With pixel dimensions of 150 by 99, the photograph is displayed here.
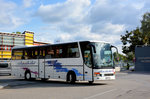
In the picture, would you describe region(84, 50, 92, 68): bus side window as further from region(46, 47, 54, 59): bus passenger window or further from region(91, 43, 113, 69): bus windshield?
region(46, 47, 54, 59): bus passenger window

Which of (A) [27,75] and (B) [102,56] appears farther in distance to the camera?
(A) [27,75]

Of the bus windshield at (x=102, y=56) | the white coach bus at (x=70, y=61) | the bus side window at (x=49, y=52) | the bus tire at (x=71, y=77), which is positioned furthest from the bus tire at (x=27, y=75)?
the bus windshield at (x=102, y=56)

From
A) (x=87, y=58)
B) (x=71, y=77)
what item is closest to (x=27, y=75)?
(x=71, y=77)

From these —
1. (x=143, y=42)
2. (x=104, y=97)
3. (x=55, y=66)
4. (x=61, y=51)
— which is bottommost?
(x=104, y=97)

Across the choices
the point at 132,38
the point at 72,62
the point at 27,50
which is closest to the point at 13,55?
the point at 27,50

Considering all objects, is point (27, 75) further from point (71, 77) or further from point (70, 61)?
point (70, 61)

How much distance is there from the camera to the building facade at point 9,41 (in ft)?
78.6

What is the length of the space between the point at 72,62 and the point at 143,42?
1615 inches

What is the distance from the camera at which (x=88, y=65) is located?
660 inches

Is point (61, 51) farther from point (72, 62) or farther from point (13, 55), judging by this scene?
point (13, 55)

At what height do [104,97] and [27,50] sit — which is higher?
[27,50]

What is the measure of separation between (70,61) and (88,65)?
1804 mm

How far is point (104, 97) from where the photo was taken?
33.9 ft

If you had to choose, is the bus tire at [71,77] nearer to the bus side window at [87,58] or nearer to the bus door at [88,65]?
the bus door at [88,65]
